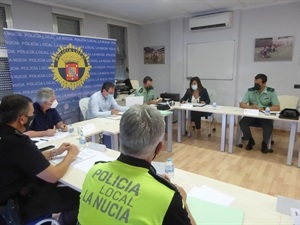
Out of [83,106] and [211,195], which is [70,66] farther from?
[211,195]

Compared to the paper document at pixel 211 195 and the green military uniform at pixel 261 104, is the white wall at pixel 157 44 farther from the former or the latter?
the paper document at pixel 211 195

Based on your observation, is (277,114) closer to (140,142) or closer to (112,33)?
(140,142)

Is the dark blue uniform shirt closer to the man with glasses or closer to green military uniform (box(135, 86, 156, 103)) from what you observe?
the man with glasses

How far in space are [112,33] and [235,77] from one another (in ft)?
10.5

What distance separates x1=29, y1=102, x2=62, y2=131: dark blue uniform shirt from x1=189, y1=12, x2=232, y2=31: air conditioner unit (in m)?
3.83

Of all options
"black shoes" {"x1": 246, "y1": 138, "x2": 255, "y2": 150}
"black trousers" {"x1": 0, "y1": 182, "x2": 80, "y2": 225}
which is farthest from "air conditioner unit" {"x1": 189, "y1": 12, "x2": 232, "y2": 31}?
"black trousers" {"x1": 0, "y1": 182, "x2": 80, "y2": 225}

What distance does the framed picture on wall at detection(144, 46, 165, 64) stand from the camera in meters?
5.97

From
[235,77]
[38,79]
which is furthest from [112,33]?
Result: [235,77]

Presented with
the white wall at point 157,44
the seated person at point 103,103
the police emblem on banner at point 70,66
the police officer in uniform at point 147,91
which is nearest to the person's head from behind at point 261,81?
the police officer in uniform at point 147,91

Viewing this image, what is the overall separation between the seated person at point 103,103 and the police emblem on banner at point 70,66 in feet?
2.99

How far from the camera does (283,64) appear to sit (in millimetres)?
4410

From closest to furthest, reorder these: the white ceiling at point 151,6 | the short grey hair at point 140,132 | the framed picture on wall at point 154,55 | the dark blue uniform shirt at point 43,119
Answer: the short grey hair at point 140,132
the dark blue uniform shirt at point 43,119
the white ceiling at point 151,6
the framed picture on wall at point 154,55

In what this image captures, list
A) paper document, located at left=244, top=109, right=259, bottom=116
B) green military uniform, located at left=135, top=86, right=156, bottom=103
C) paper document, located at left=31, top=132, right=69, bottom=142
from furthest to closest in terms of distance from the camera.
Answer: green military uniform, located at left=135, top=86, right=156, bottom=103 → paper document, located at left=244, top=109, right=259, bottom=116 → paper document, located at left=31, top=132, right=69, bottom=142

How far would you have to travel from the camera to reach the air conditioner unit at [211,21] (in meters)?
4.66
